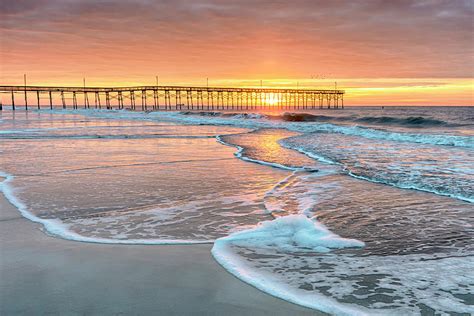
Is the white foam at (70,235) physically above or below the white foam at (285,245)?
above

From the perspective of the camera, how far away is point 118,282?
3312 millimetres

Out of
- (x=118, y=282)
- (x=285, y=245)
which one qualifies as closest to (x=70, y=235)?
(x=118, y=282)

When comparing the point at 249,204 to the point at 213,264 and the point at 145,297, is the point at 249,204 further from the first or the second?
the point at 145,297

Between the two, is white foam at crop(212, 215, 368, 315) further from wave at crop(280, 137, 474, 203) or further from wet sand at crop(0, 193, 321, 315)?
wave at crop(280, 137, 474, 203)

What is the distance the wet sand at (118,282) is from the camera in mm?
2881

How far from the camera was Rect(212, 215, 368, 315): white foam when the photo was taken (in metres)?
3.03

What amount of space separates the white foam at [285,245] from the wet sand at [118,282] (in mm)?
104

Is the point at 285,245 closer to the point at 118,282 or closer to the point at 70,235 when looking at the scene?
the point at 118,282

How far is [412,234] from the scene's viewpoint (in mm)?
4574

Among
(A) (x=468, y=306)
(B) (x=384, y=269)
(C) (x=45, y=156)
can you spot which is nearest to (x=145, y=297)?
(B) (x=384, y=269)

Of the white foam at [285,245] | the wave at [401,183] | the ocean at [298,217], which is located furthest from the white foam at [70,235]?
the wave at [401,183]

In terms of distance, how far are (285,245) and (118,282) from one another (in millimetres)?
1734

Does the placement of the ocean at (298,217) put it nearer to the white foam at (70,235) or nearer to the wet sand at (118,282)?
the white foam at (70,235)

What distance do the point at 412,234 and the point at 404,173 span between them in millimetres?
4276
